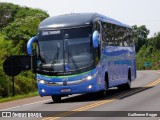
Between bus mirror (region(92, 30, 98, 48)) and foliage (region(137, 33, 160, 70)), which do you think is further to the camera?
foliage (region(137, 33, 160, 70))

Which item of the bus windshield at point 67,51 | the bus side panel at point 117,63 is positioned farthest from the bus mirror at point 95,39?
the bus side panel at point 117,63

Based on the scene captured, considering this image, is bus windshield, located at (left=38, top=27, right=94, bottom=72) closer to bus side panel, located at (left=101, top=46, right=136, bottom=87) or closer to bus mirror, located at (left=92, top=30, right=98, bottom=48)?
bus mirror, located at (left=92, top=30, right=98, bottom=48)

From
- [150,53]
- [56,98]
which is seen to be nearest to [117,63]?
[56,98]

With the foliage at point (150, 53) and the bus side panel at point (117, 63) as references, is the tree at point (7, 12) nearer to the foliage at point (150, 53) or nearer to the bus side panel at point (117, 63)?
the foliage at point (150, 53)

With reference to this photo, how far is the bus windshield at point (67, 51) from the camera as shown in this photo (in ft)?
68.4

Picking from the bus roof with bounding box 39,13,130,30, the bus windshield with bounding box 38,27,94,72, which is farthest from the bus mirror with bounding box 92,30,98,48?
the bus roof with bounding box 39,13,130,30

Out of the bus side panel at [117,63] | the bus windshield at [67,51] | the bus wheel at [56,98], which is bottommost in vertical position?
the bus wheel at [56,98]

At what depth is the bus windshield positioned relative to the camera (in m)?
20.9

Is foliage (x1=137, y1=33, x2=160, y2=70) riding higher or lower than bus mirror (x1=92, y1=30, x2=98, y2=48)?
lower

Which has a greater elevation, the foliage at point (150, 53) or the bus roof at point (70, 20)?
the bus roof at point (70, 20)

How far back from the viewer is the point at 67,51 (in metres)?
20.9

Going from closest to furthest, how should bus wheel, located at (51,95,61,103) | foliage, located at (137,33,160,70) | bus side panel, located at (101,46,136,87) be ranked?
bus wheel, located at (51,95,61,103)
bus side panel, located at (101,46,136,87)
foliage, located at (137,33,160,70)

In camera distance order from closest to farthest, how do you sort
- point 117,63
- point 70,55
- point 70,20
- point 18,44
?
point 70,55 < point 70,20 < point 117,63 < point 18,44

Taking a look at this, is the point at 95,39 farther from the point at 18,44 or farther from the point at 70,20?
the point at 18,44
